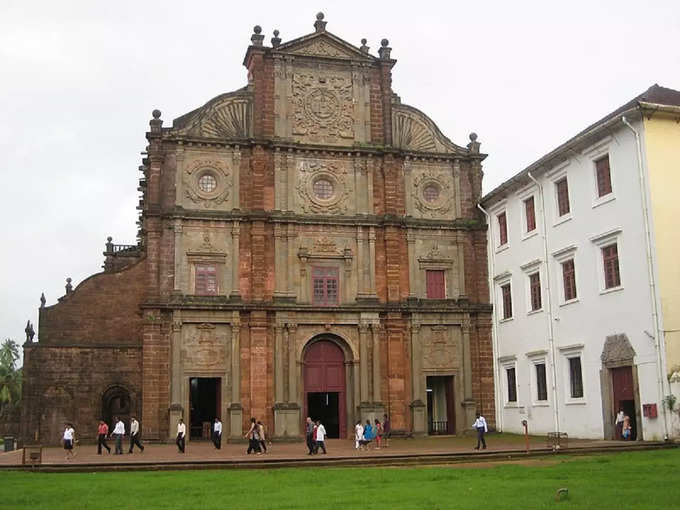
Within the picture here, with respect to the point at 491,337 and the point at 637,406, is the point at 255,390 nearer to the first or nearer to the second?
the point at 491,337

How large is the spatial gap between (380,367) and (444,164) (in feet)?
34.5

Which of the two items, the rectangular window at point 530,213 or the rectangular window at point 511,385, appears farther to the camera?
the rectangular window at point 511,385

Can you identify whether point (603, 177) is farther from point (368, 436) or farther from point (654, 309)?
point (368, 436)

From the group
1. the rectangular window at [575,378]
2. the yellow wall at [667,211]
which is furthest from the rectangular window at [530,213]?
the yellow wall at [667,211]

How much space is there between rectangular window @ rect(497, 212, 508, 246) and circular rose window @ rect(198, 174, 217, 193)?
1343 cm

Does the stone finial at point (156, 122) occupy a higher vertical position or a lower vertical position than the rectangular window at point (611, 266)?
higher

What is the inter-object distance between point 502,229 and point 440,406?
9.18 metres

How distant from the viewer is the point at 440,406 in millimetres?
41219

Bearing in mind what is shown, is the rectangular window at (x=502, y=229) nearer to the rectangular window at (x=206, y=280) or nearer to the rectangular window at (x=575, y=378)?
the rectangular window at (x=575, y=378)

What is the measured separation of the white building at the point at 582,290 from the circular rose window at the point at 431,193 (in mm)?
2437

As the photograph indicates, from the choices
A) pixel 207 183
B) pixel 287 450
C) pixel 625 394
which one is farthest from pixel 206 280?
pixel 625 394

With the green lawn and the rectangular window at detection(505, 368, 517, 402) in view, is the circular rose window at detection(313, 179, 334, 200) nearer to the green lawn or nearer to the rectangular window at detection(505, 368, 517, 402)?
the rectangular window at detection(505, 368, 517, 402)

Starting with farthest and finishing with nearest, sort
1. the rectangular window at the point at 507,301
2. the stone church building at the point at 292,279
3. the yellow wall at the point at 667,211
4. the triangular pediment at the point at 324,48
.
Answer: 1. the triangular pediment at the point at 324,48
2. the rectangular window at the point at 507,301
3. the stone church building at the point at 292,279
4. the yellow wall at the point at 667,211

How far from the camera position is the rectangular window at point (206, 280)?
37375 mm
